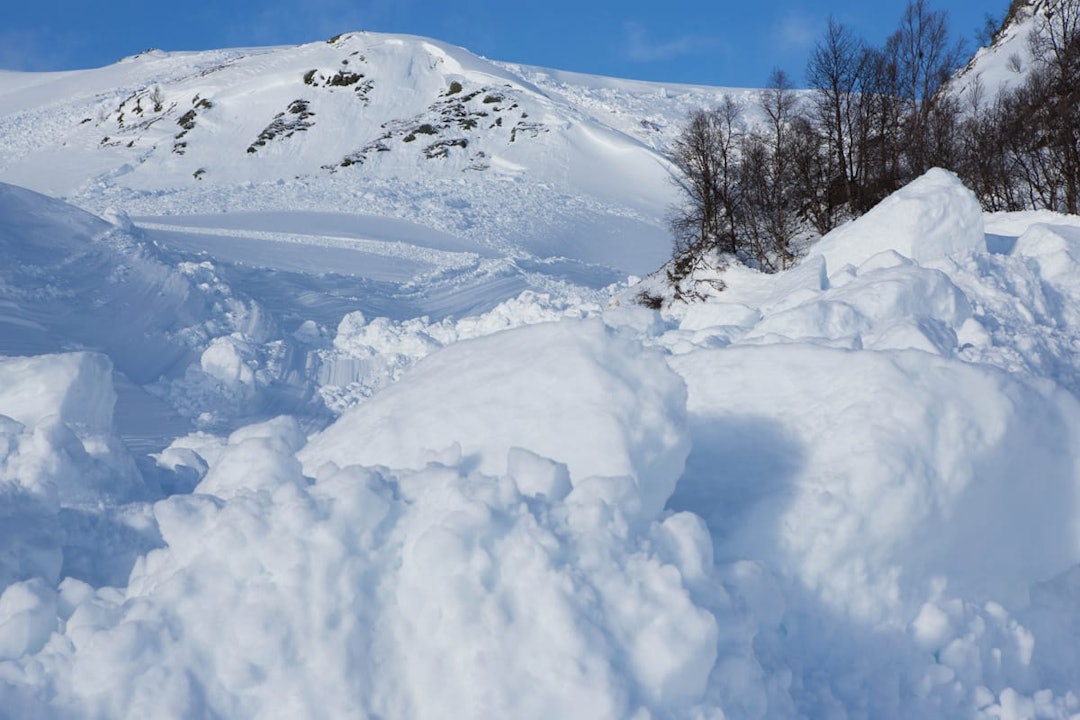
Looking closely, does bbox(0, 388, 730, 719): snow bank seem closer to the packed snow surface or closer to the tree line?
the packed snow surface

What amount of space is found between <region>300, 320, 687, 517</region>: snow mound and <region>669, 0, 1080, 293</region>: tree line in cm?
1432

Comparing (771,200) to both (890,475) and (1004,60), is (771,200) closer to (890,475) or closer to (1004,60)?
(890,475)

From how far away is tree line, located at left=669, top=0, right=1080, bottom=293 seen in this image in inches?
781

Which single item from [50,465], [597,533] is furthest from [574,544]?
[50,465]

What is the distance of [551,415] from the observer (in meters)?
3.56

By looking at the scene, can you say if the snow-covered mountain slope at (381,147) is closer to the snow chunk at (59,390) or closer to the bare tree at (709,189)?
the bare tree at (709,189)

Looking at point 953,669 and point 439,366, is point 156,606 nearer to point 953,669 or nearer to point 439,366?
point 439,366

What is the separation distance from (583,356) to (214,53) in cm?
6314

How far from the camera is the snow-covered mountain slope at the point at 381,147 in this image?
26656 millimetres

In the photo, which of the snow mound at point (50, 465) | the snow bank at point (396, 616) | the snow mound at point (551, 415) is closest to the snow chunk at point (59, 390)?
the snow mound at point (50, 465)

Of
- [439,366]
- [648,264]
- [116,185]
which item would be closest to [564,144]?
[648,264]

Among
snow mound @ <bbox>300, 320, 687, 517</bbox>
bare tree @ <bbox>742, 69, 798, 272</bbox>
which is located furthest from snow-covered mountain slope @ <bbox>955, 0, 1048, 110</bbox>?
snow mound @ <bbox>300, 320, 687, 517</bbox>

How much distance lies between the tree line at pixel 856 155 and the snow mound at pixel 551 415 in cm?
1432

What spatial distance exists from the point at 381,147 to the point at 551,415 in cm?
3302
